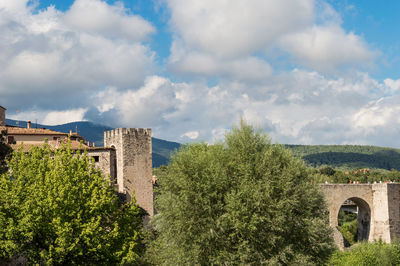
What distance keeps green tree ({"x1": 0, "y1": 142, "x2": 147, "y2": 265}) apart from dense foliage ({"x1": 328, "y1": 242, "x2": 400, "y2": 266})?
23.8m

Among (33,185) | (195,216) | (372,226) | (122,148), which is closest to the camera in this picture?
(195,216)

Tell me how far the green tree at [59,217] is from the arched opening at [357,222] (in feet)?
121

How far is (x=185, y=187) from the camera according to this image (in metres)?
22.7

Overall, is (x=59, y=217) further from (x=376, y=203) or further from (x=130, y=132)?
(x=376, y=203)

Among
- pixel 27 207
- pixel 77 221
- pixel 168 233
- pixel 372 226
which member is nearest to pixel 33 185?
pixel 27 207

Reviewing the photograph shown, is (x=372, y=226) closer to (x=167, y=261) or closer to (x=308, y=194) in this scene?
(x=308, y=194)

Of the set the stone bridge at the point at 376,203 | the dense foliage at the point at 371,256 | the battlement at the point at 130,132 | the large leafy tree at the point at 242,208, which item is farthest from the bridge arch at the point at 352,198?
the large leafy tree at the point at 242,208

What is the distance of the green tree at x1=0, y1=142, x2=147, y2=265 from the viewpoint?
880 inches

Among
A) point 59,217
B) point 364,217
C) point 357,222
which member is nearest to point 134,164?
point 59,217

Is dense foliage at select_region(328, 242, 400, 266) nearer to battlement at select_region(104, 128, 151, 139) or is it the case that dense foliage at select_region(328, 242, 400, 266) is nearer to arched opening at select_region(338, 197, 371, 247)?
arched opening at select_region(338, 197, 371, 247)

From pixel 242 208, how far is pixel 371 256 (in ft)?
84.6

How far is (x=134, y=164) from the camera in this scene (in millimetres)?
36844

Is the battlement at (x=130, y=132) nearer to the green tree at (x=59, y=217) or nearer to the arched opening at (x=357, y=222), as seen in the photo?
the green tree at (x=59, y=217)

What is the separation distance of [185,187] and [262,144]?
567 cm
